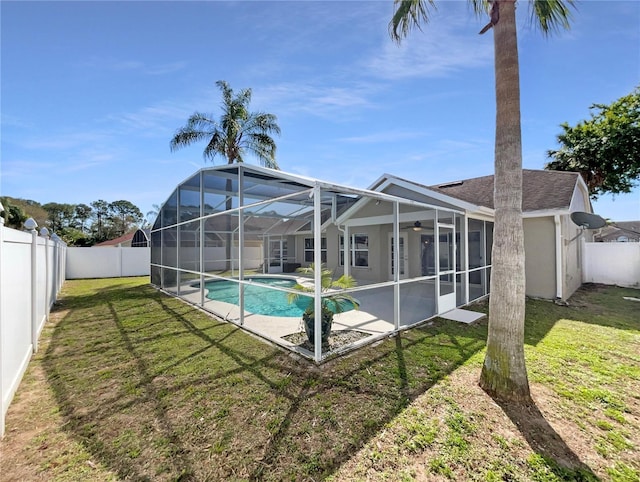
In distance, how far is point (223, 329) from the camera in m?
6.70

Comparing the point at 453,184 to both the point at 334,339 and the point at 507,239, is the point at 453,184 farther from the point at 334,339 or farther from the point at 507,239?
the point at 507,239

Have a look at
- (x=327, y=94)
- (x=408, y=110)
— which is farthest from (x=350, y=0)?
(x=408, y=110)

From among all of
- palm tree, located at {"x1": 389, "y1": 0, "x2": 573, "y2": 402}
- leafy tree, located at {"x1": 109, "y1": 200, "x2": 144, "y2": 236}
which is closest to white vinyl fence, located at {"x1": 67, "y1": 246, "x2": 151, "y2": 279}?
palm tree, located at {"x1": 389, "y1": 0, "x2": 573, "y2": 402}

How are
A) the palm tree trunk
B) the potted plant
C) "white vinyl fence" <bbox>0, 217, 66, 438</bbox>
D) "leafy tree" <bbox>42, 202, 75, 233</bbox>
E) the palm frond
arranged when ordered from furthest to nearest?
"leafy tree" <bbox>42, 202, 75, 233</bbox>, the potted plant, the palm frond, the palm tree trunk, "white vinyl fence" <bbox>0, 217, 66, 438</bbox>

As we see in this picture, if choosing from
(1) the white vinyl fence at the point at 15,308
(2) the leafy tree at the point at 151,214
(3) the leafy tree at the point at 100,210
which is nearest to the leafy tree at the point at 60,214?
(3) the leafy tree at the point at 100,210

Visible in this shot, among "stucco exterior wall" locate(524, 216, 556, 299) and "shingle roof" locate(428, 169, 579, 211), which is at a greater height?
"shingle roof" locate(428, 169, 579, 211)

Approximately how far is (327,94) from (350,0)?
296 cm

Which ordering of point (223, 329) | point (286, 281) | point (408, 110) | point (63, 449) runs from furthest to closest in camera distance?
1. point (286, 281)
2. point (408, 110)
3. point (223, 329)
4. point (63, 449)

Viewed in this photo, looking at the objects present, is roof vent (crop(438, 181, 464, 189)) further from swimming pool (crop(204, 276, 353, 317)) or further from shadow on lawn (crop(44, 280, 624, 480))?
shadow on lawn (crop(44, 280, 624, 480))

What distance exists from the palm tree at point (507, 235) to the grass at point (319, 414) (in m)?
0.40

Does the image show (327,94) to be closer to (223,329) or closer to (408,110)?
(408,110)

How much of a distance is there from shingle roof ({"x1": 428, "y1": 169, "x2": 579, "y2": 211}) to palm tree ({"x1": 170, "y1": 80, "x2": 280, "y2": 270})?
9.84 meters

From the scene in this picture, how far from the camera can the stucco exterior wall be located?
9320 millimetres

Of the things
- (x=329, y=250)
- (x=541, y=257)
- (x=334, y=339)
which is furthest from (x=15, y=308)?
(x=541, y=257)
